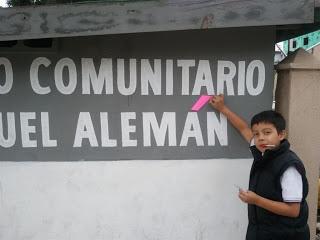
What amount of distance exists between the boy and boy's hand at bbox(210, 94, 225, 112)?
0.68m

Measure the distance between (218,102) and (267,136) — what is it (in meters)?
0.80

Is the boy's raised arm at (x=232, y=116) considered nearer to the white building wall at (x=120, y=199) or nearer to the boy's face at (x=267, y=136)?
the white building wall at (x=120, y=199)

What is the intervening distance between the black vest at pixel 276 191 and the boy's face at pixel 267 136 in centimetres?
4

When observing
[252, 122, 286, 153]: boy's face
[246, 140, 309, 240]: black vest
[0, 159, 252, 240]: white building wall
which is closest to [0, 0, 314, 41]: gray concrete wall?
[252, 122, 286, 153]: boy's face

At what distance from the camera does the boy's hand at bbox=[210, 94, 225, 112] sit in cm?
333

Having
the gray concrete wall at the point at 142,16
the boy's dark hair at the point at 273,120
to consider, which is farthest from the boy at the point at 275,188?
the gray concrete wall at the point at 142,16

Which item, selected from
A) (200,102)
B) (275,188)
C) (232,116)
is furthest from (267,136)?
(200,102)

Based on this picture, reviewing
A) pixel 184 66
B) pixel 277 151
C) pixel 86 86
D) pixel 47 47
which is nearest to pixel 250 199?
pixel 277 151

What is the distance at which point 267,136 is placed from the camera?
→ 2.59 metres

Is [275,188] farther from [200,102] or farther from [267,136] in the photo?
[200,102]

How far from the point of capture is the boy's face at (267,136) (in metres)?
2.58

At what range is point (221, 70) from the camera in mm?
3363

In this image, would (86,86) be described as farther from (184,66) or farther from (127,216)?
(127,216)

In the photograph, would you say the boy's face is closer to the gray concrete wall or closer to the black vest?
the black vest
